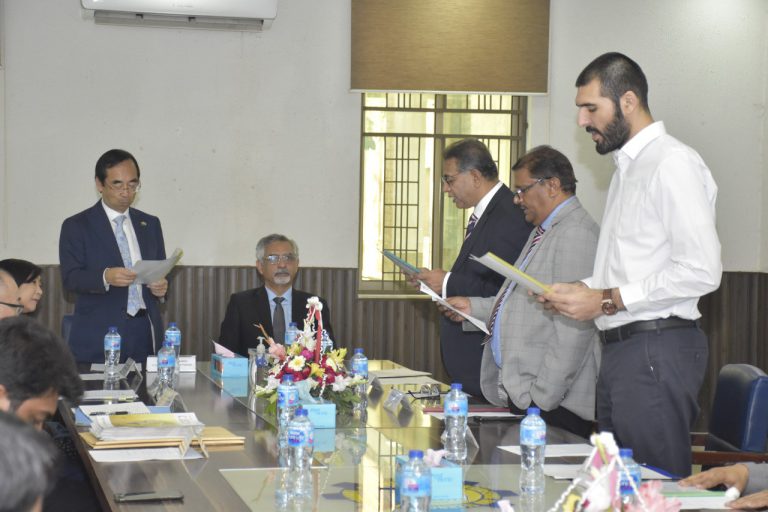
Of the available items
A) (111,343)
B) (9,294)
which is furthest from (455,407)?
(111,343)

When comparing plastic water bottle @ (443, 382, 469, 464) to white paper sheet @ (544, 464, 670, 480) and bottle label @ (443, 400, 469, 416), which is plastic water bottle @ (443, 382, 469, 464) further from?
white paper sheet @ (544, 464, 670, 480)

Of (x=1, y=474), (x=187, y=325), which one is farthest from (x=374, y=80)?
(x=1, y=474)

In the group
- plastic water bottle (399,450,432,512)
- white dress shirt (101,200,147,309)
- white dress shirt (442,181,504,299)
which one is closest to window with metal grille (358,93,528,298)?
white dress shirt (101,200,147,309)

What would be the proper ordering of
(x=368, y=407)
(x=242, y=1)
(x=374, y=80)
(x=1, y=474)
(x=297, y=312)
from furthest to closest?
(x=374, y=80) < (x=242, y=1) < (x=297, y=312) < (x=368, y=407) < (x=1, y=474)

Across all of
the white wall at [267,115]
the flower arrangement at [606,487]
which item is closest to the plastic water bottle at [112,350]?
the white wall at [267,115]

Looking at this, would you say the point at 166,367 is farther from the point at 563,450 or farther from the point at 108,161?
the point at 563,450

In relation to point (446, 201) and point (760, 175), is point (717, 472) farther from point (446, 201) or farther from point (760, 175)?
point (760, 175)

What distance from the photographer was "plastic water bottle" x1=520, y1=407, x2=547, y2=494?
268cm

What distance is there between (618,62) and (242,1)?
3.81 meters

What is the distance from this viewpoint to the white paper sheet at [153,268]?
5.14 m

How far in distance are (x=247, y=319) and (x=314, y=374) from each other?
206cm

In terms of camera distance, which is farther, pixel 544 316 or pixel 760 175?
pixel 760 175

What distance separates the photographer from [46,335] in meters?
2.46

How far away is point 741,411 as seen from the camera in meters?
3.88
